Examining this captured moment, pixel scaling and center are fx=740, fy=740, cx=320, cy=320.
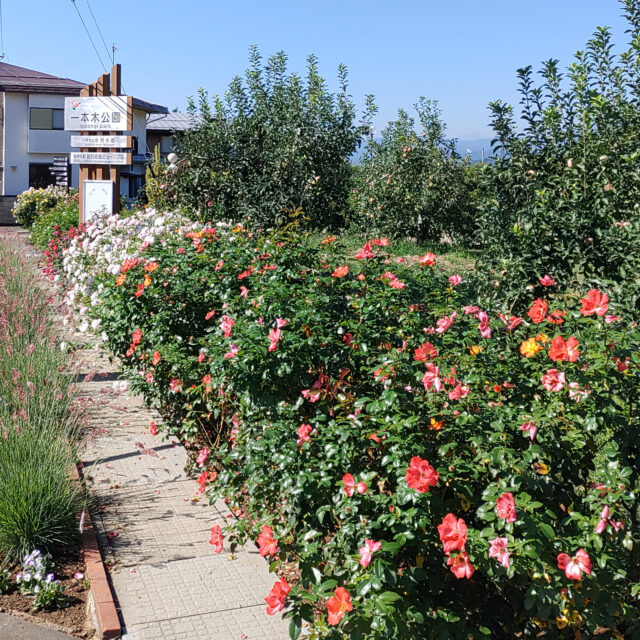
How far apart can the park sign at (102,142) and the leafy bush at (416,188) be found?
21.4ft

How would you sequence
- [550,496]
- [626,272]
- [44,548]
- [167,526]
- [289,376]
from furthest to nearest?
1. [626,272]
2. [167,526]
3. [44,548]
4. [289,376]
5. [550,496]

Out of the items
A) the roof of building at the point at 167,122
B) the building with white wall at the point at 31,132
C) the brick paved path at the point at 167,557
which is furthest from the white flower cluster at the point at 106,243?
the roof of building at the point at 167,122

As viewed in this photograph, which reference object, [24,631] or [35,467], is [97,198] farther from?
[24,631]

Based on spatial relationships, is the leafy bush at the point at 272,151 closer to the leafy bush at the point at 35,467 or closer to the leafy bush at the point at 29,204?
the leafy bush at the point at 35,467

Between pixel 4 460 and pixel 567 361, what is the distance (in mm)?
2799

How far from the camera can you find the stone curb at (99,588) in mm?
3111

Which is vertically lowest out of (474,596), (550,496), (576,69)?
(474,596)

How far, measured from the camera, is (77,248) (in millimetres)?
9508

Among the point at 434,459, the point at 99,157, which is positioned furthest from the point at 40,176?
the point at 434,459

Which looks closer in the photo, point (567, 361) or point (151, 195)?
point (567, 361)

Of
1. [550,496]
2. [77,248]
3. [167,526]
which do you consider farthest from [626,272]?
[77,248]

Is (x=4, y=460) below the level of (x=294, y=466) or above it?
below

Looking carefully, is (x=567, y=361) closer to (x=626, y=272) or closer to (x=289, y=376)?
(x=289, y=376)

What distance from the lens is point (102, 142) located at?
38.2 feet
